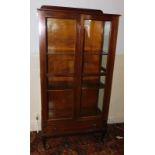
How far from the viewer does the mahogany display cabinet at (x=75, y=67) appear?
216 cm

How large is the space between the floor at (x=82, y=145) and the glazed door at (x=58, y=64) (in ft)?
1.36

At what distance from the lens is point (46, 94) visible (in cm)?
227

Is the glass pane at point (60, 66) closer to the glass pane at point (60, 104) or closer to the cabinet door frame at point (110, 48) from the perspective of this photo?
the glass pane at point (60, 104)

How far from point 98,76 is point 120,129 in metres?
1.08

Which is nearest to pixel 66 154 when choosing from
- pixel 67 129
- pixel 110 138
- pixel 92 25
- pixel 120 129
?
pixel 67 129

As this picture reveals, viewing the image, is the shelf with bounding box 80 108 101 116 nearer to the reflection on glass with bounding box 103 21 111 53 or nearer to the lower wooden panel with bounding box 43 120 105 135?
the lower wooden panel with bounding box 43 120 105 135

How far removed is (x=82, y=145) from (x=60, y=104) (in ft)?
2.10

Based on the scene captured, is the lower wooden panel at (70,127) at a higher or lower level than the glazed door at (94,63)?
lower

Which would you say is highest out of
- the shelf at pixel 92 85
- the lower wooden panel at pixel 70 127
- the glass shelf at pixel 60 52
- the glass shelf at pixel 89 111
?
the glass shelf at pixel 60 52

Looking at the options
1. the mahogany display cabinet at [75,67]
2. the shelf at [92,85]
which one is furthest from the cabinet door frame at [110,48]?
the shelf at [92,85]

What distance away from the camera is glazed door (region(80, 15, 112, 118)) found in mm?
2303

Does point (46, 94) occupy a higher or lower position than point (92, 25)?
lower

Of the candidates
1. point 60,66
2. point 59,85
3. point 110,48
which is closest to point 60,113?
point 59,85
